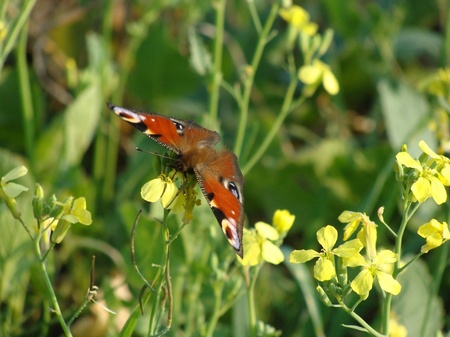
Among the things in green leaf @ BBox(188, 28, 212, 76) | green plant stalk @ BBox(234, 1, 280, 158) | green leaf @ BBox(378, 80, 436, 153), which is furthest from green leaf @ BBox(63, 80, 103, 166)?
green leaf @ BBox(378, 80, 436, 153)

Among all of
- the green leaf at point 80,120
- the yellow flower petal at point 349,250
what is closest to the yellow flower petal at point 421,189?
the yellow flower petal at point 349,250

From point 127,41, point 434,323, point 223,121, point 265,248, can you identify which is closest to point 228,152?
point 265,248

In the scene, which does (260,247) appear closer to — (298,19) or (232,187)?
(232,187)

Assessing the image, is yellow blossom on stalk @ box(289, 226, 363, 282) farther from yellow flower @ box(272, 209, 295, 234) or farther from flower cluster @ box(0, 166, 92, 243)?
flower cluster @ box(0, 166, 92, 243)

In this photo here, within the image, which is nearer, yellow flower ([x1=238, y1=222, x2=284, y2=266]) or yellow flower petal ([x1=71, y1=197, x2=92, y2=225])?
yellow flower petal ([x1=71, y1=197, x2=92, y2=225])

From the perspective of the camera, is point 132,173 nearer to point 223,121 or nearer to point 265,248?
point 223,121

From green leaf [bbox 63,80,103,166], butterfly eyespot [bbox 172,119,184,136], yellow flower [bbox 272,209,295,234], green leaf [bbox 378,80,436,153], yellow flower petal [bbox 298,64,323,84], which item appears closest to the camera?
butterfly eyespot [bbox 172,119,184,136]
